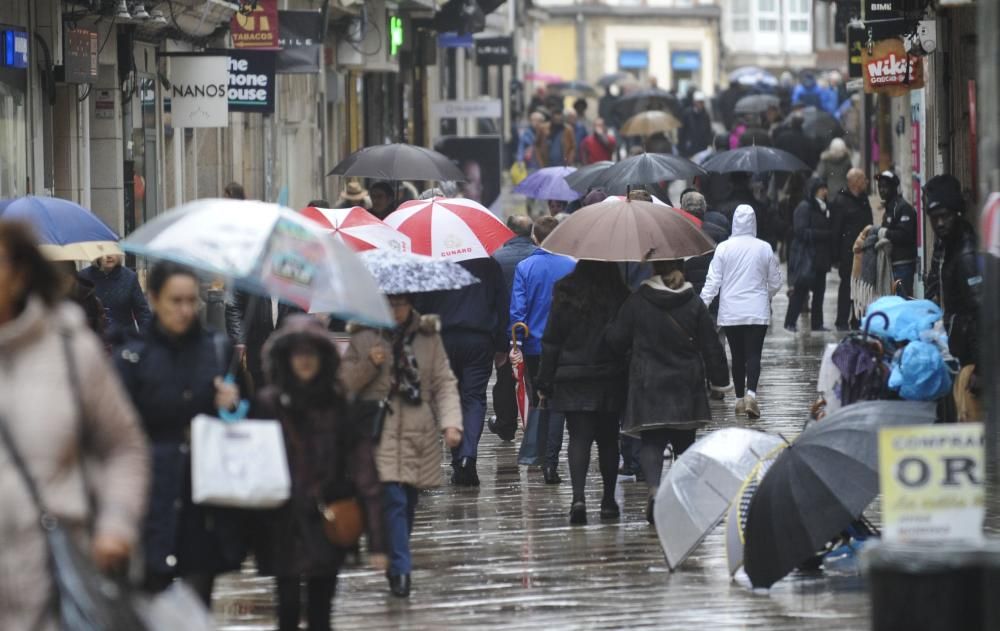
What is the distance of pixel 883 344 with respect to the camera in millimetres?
10922

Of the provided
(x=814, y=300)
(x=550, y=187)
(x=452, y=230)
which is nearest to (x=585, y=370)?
(x=452, y=230)

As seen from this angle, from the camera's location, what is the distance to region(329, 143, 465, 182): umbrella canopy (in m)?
19.0

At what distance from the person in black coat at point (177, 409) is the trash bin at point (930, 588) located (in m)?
2.32

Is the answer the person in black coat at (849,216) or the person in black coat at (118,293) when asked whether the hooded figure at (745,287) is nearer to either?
the person in black coat at (118,293)

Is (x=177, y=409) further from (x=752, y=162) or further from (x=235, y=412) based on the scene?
→ (x=752, y=162)

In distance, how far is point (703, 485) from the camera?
1070cm

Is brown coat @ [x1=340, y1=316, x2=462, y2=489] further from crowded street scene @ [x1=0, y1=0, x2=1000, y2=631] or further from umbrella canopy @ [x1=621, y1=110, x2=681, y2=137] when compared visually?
umbrella canopy @ [x1=621, y1=110, x2=681, y2=137]

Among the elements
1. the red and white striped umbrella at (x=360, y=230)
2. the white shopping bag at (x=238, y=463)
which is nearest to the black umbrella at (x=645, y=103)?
the red and white striped umbrella at (x=360, y=230)

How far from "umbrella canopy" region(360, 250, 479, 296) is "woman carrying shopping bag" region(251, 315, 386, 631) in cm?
219

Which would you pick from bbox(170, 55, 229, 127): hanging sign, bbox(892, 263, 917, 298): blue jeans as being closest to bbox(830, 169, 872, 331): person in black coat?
bbox(892, 263, 917, 298): blue jeans

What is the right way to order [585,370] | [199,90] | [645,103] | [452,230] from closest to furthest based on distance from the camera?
[585,370] < [452,230] < [199,90] < [645,103]

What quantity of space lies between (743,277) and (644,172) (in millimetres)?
3003

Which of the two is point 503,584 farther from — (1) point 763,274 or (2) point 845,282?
(2) point 845,282

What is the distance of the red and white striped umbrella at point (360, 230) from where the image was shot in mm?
13547
